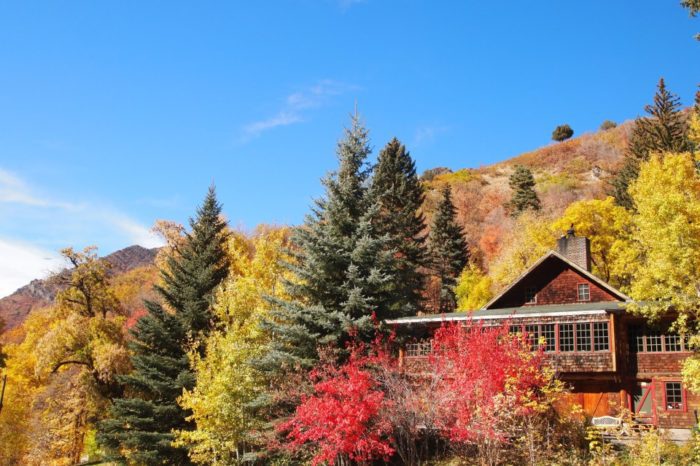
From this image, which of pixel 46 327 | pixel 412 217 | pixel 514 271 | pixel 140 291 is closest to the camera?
pixel 46 327

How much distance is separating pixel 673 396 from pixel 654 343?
8.00 feet

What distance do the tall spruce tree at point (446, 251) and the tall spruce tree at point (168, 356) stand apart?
25.9 meters

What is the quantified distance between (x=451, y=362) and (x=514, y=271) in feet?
69.9

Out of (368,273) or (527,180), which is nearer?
(368,273)

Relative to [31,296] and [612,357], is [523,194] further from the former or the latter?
[31,296]

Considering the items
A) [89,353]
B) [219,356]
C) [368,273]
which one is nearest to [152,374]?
[219,356]

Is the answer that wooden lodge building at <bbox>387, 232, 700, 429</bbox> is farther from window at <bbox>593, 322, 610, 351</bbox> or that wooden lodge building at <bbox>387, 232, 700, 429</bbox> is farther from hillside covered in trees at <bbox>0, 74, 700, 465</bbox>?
hillside covered in trees at <bbox>0, 74, 700, 465</bbox>

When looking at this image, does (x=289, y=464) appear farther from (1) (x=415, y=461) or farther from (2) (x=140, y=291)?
(2) (x=140, y=291)

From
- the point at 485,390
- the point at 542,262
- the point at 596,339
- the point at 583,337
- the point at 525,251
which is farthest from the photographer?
the point at 525,251

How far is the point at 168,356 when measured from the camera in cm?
2883

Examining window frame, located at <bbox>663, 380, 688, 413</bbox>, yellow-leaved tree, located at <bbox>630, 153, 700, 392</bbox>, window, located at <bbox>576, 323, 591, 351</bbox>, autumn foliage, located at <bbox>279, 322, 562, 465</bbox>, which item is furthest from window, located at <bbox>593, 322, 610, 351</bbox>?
autumn foliage, located at <bbox>279, 322, 562, 465</bbox>

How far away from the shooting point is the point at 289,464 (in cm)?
2208

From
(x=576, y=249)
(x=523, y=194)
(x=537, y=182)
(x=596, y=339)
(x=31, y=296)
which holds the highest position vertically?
(x=537, y=182)

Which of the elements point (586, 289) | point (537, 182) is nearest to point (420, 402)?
point (586, 289)
